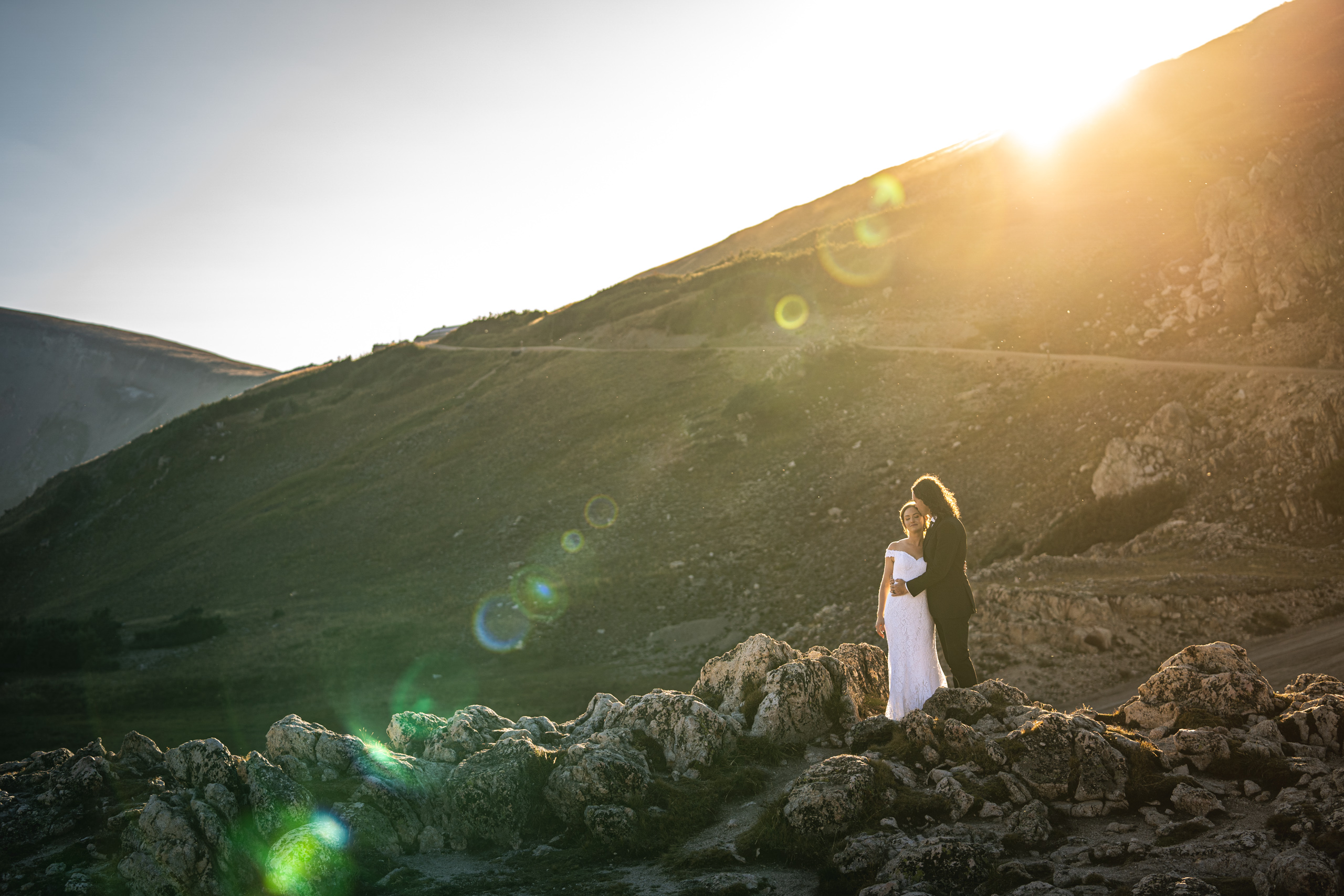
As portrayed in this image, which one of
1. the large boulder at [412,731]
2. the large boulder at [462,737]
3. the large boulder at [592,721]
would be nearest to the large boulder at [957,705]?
the large boulder at [592,721]

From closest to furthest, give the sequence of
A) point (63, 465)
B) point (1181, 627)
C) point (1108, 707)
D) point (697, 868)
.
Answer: point (697, 868), point (1108, 707), point (1181, 627), point (63, 465)

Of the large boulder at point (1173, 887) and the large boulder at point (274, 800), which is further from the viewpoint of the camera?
the large boulder at point (274, 800)

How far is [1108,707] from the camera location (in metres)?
11.8

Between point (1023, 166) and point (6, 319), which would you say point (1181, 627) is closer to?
point (1023, 166)

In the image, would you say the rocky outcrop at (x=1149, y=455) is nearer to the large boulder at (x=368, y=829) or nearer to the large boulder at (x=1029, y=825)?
the large boulder at (x=1029, y=825)

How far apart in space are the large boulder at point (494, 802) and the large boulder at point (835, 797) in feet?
8.73

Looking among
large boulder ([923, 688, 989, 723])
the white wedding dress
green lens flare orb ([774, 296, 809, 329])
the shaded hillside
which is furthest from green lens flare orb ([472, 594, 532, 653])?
green lens flare orb ([774, 296, 809, 329])

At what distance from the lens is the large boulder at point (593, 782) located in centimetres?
797

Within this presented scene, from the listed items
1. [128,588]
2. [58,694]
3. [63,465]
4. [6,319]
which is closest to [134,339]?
[6,319]

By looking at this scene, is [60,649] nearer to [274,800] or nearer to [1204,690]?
[274,800]

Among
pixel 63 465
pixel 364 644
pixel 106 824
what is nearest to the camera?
pixel 106 824

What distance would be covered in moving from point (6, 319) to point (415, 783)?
13757cm

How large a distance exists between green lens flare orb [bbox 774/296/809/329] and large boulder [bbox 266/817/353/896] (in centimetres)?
3825

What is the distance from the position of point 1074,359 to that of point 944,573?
24.2 meters
